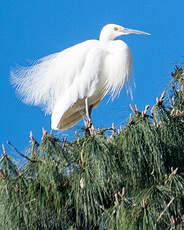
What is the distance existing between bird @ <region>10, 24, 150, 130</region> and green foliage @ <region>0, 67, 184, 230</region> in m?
1.61

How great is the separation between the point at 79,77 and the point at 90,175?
2.03m

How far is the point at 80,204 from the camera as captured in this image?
2.78m

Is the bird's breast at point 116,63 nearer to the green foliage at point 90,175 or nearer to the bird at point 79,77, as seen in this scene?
the bird at point 79,77

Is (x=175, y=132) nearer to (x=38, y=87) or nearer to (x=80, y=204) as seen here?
(x=80, y=204)

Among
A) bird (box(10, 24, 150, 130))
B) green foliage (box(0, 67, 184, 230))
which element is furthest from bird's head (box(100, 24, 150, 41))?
green foliage (box(0, 67, 184, 230))

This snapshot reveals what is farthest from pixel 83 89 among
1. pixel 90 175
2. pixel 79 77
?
pixel 90 175

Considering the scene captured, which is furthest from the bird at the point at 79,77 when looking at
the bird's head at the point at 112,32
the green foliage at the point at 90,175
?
the green foliage at the point at 90,175

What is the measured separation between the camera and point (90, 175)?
112 inches

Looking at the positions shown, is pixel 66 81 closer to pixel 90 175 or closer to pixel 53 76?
pixel 53 76

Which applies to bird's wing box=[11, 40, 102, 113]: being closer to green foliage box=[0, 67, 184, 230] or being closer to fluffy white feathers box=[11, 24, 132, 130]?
fluffy white feathers box=[11, 24, 132, 130]

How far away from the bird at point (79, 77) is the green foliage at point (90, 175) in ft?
5.29

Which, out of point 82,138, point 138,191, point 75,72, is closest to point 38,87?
point 75,72

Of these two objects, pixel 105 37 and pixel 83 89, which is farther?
pixel 105 37

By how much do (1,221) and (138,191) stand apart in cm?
68
